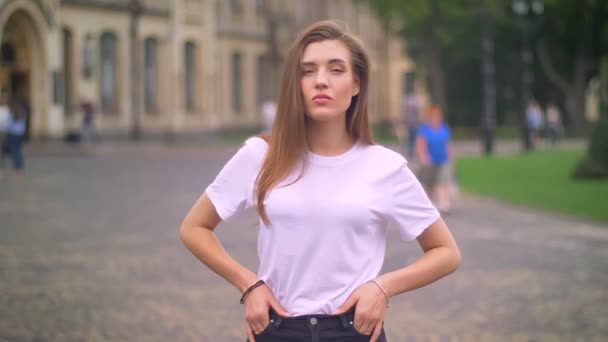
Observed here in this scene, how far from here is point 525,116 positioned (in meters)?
37.0

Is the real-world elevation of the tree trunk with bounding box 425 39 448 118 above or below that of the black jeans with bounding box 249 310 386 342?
above

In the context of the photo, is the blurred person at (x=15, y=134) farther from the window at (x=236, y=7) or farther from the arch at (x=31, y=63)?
the window at (x=236, y=7)

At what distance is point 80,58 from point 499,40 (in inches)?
1057

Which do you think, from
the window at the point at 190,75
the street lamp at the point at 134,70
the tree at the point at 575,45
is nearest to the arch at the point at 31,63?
the street lamp at the point at 134,70

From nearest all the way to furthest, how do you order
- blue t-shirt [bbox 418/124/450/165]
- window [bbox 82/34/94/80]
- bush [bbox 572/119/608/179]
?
blue t-shirt [bbox 418/124/450/165], bush [bbox 572/119/608/179], window [bbox 82/34/94/80]

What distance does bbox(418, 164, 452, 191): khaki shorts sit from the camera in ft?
53.2

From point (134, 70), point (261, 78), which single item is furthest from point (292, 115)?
point (261, 78)

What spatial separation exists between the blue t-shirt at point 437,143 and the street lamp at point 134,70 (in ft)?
94.5

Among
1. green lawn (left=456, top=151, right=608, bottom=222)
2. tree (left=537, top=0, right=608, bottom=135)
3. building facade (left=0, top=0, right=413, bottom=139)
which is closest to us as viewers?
green lawn (left=456, top=151, right=608, bottom=222)

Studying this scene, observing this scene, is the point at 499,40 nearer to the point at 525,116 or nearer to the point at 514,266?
the point at 525,116

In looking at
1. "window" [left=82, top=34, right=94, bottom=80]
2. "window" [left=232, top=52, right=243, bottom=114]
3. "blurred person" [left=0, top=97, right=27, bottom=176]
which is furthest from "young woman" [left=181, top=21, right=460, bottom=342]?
"window" [left=232, top=52, right=243, bottom=114]

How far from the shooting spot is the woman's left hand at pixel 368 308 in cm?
284

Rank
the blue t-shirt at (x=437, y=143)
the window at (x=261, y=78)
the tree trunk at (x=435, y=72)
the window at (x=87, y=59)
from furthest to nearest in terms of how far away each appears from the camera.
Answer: the window at (x=261, y=78)
the tree trunk at (x=435, y=72)
the window at (x=87, y=59)
the blue t-shirt at (x=437, y=143)

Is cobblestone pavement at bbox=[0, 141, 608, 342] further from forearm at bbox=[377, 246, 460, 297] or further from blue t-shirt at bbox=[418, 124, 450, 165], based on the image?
forearm at bbox=[377, 246, 460, 297]
